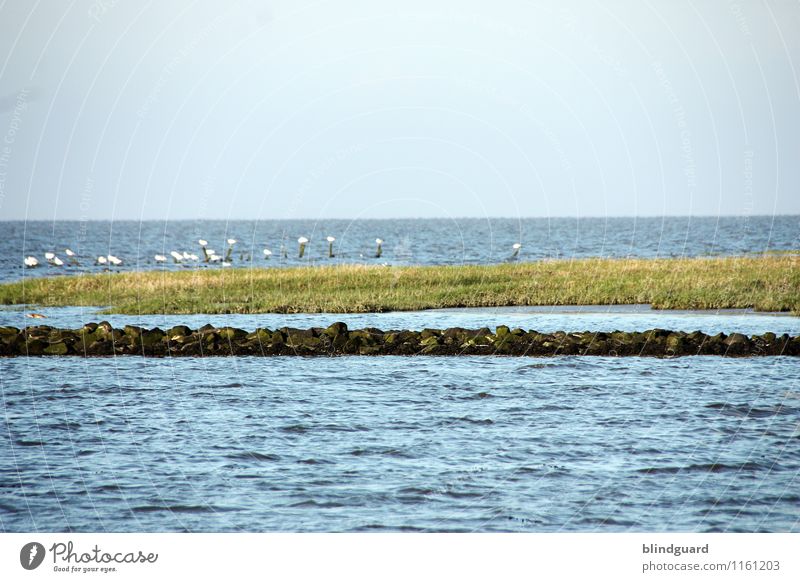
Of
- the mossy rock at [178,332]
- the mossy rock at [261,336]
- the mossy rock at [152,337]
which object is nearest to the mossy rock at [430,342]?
the mossy rock at [261,336]

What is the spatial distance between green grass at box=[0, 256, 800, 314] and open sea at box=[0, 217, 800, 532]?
13318mm

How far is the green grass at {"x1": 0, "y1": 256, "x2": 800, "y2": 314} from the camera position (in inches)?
1828

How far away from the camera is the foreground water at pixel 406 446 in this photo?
17.3 metres

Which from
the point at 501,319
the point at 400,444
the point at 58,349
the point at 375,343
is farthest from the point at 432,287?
the point at 400,444

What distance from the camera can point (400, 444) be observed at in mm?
21812

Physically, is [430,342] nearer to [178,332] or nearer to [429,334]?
[429,334]

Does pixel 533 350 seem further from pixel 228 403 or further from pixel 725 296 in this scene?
pixel 725 296

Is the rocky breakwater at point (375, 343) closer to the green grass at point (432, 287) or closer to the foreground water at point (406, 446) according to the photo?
the foreground water at point (406, 446)

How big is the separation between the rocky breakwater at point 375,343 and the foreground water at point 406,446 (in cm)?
138

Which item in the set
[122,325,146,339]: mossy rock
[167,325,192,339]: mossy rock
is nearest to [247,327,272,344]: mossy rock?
[167,325,192,339]: mossy rock

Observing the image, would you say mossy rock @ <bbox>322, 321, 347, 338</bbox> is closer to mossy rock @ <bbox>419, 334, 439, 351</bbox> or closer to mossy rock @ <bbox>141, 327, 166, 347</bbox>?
mossy rock @ <bbox>419, 334, 439, 351</bbox>

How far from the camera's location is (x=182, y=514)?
57.3 ft
